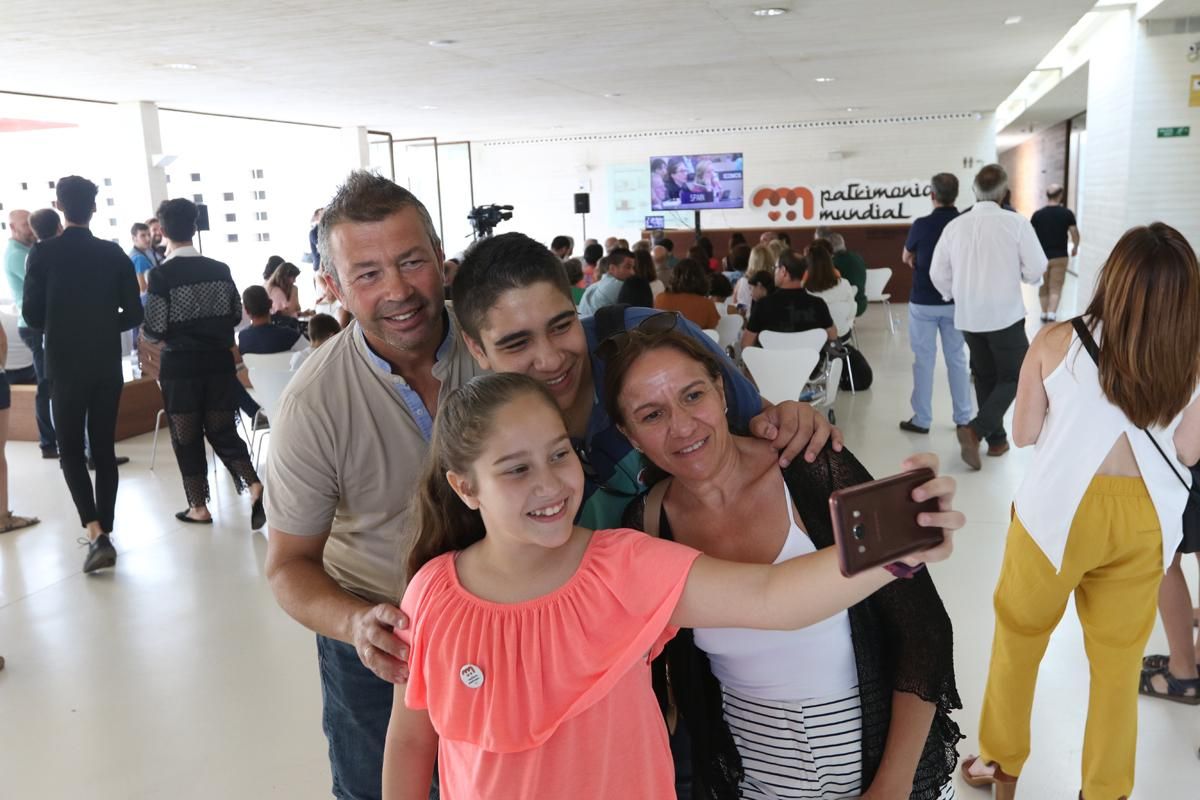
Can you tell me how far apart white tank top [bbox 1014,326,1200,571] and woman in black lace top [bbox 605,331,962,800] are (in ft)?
3.16

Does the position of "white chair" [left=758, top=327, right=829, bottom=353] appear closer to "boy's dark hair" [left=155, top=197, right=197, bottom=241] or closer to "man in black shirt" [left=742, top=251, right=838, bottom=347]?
"man in black shirt" [left=742, top=251, right=838, bottom=347]

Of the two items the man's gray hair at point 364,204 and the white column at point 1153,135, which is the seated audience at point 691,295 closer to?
the white column at point 1153,135

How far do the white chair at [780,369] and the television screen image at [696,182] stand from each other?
12.8m

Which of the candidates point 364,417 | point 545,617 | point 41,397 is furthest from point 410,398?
point 41,397

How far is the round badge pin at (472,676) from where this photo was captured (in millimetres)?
1273

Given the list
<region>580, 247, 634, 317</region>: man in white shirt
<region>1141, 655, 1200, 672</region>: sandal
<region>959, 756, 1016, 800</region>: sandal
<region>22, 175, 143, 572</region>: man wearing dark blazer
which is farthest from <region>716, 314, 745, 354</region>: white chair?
<region>959, 756, 1016, 800</region>: sandal

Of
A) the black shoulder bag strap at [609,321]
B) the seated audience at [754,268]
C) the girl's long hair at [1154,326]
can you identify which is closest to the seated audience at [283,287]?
the seated audience at [754,268]

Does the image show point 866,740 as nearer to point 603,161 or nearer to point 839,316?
point 839,316

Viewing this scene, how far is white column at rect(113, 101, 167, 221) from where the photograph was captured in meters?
10.9

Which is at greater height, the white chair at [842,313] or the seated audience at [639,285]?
the seated audience at [639,285]

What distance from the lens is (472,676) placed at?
1.27 meters

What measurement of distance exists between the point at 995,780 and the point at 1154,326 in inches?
51.9

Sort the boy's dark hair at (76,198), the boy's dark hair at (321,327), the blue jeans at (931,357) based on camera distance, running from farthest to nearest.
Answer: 1. the blue jeans at (931,357)
2. the boy's dark hair at (321,327)
3. the boy's dark hair at (76,198)

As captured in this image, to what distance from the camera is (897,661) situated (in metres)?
1.49
